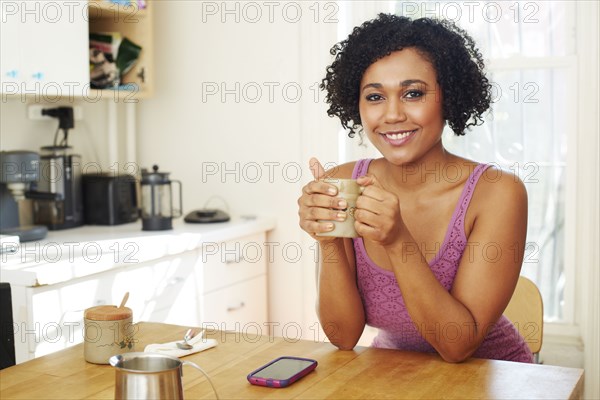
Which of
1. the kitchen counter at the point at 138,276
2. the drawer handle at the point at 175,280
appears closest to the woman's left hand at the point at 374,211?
the kitchen counter at the point at 138,276

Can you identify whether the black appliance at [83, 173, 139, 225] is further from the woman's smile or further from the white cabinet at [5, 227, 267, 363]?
the woman's smile

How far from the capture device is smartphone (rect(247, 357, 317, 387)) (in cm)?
130

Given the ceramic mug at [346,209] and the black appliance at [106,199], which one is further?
the black appliance at [106,199]

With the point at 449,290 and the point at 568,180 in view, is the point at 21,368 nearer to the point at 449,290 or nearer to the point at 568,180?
the point at 449,290

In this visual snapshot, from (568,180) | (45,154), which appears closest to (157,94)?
(45,154)

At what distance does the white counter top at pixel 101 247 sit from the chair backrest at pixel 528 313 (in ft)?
3.95

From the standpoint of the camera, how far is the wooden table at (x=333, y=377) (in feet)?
4.12

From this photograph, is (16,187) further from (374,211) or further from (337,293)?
(374,211)

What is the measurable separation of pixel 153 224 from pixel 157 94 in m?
0.80

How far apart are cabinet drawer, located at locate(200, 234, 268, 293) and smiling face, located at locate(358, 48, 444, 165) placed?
1.30m

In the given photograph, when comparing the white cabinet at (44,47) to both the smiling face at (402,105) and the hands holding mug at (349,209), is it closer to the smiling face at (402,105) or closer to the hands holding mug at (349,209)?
the smiling face at (402,105)

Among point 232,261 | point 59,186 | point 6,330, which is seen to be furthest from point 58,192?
point 6,330

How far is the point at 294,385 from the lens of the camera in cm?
130

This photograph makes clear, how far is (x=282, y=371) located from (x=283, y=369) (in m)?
0.01
